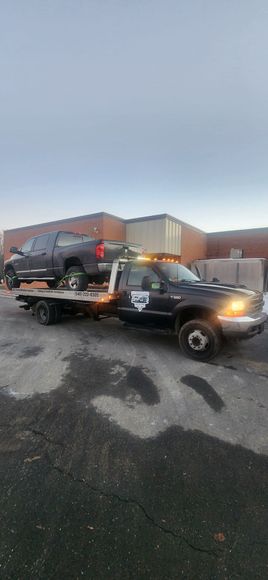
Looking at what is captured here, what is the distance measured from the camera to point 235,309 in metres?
4.80

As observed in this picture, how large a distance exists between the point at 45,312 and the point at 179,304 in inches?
185

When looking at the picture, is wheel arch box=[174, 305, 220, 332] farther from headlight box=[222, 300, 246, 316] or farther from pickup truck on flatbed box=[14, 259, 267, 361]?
headlight box=[222, 300, 246, 316]

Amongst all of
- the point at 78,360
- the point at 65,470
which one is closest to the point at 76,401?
the point at 65,470

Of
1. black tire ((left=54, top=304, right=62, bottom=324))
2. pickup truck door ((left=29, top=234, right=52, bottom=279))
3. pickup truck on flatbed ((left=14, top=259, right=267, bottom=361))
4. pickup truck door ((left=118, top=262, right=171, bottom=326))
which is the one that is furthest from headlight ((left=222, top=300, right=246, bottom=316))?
pickup truck door ((left=29, top=234, right=52, bottom=279))

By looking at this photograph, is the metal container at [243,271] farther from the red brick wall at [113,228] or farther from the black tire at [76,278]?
the black tire at [76,278]

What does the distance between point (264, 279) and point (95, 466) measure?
2114cm

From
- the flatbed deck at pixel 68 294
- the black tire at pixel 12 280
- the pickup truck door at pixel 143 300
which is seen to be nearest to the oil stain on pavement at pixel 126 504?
the pickup truck door at pixel 143 300

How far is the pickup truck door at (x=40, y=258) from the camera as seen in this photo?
26.2 feet

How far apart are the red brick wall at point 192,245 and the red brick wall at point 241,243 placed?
93 centimetres

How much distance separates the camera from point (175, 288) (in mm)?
5496

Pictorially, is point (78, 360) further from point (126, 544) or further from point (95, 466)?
point (126, 544)

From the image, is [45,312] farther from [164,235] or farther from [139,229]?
[139,229]

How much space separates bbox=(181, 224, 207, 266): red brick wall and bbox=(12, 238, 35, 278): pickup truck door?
1560 cm

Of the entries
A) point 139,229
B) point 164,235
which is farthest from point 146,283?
point 139,229
